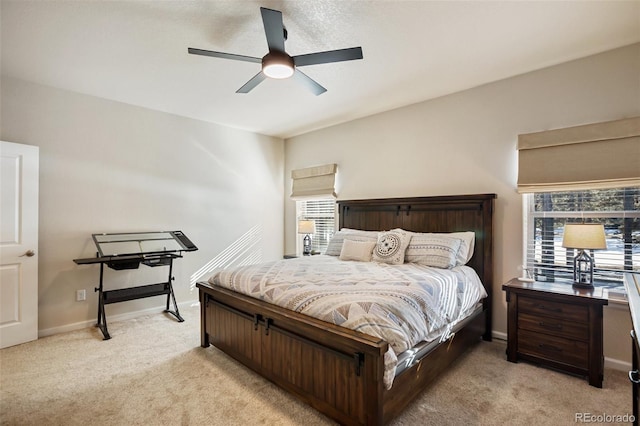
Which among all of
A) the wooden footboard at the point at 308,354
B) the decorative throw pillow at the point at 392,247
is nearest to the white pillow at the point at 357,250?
the decorative throw pillow at the point at 392,247

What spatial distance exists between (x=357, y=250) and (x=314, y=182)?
1900mm

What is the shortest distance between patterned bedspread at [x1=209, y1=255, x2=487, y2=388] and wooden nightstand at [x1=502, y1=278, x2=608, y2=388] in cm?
41

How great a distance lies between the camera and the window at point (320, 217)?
5.20 meters

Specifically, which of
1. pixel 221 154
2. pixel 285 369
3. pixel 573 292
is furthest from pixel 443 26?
pixel 221 154

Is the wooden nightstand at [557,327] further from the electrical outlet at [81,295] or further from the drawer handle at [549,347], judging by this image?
the electrical outlet at [81,295]

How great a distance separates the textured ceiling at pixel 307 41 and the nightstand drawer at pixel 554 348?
249 centimetres

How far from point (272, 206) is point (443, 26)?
3979 mm

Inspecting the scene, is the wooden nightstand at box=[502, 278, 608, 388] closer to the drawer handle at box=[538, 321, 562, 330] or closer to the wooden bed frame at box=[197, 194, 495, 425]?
the drawer handle at box=[538, 321, 562, 330]

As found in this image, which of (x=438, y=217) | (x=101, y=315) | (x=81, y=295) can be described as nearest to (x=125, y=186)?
(x=81, y=295)

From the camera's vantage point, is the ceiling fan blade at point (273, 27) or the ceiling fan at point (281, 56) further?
the ceiling fan at point (281, 56)

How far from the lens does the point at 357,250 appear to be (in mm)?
3670

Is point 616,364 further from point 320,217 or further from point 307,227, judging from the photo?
point 320,217

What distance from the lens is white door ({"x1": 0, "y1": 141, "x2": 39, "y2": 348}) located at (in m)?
3.07

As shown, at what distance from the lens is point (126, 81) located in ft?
11.0
